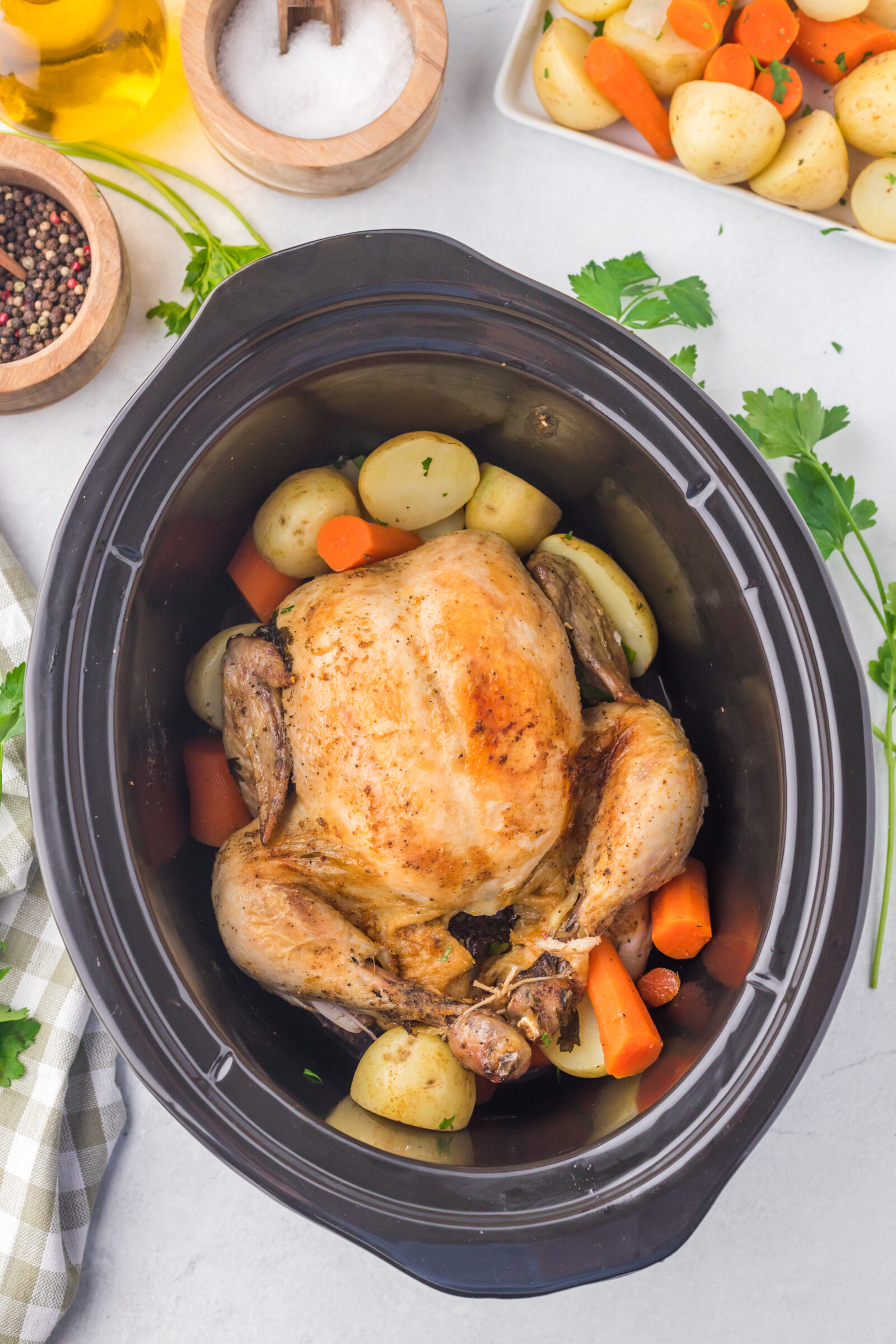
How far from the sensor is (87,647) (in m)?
1.33

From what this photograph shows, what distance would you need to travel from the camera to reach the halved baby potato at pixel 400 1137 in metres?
1.42

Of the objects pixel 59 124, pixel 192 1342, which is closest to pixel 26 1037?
pixel 192 1342

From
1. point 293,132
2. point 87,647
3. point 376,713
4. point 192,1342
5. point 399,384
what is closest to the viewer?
point 87,647

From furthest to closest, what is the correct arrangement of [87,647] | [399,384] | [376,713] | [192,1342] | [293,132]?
[192,1342], [293,132], [399,384], [376,713], [87,647]

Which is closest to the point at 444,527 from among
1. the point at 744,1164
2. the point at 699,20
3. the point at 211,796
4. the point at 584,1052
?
the point at 211,796

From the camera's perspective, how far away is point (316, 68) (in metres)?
1.85

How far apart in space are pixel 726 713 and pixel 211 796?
928 mm

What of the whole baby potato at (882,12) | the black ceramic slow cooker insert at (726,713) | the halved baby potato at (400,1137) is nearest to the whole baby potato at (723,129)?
the whole baby potato at (882,12)

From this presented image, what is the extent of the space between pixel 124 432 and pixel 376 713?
560 millimetres

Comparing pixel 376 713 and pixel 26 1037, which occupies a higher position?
pixel 376 713

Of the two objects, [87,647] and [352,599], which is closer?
[87,647]

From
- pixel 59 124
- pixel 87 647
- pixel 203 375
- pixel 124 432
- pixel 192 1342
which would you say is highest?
pixel 59 124

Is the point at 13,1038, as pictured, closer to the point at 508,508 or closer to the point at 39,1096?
the point at 39,1096

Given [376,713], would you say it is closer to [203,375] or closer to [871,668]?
[203,375]
